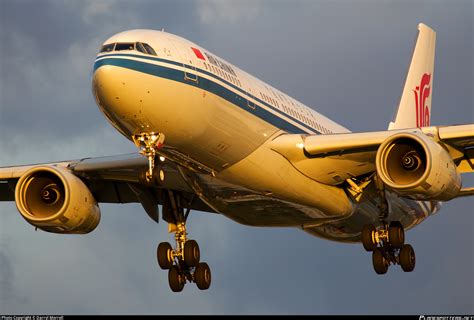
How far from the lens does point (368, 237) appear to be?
38.9 m

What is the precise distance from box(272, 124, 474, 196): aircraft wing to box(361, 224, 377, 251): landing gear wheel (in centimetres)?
293

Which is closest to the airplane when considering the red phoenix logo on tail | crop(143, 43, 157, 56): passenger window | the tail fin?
crop(143, 43, 157, 56): passenger window

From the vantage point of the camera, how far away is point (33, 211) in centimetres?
3822

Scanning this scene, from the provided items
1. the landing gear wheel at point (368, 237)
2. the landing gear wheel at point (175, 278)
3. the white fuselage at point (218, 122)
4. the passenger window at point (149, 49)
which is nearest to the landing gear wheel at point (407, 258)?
the landing gear wheel at point (368, 237)

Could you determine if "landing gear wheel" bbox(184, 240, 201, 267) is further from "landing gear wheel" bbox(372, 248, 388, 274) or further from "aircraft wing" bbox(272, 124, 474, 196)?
"landing gear wheel" bbox(372, 248, 388, 274)

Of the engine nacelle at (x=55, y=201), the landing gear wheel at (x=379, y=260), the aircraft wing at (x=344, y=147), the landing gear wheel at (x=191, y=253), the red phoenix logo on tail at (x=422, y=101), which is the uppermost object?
the red phoenix logo on tail at (x=422, y=101)

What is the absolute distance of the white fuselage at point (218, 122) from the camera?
31453mm

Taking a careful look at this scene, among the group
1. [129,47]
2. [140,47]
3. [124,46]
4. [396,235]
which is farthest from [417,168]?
[124,46]

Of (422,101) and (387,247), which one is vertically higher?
(422,101)

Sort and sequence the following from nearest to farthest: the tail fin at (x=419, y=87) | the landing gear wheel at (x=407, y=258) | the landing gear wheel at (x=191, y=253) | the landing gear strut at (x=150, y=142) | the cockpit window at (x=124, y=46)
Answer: the cockpit window at (x=124, y=46) → the landing gear strut at (x=150, y=142) → the landing gear wheel at (x=191, y=253) → the landing gear wheel at (x=407, y=258) → the tail fin at (x=419, y=87)

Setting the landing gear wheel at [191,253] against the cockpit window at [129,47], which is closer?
the cockpit window at [129,47]

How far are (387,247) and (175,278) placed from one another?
22.2ft

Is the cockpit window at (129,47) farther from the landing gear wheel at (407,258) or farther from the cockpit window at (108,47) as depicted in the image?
the landing gear wheel at (407,258)

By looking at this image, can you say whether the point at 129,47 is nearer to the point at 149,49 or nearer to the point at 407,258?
the point at 149,49
